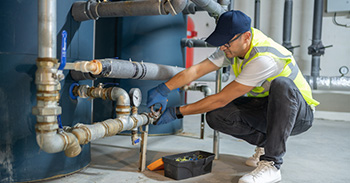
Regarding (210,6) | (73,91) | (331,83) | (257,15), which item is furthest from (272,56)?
(257,15)

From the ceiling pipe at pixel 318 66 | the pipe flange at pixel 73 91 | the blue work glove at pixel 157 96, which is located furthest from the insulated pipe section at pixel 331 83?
the pipe flange at pixel 73 91

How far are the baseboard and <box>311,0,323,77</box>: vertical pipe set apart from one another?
20.8 inches

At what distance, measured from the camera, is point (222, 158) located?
168 centimetres

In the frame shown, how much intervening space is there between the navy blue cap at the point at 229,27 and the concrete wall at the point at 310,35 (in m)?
2.64

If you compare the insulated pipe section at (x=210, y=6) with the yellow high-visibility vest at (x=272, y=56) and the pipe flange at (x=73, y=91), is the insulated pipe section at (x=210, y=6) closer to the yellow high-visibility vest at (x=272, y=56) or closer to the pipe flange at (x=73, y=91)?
the yellow high-visibility vest at (x=272, y=56)

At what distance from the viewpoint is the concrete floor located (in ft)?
4.37

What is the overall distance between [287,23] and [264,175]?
2662mm

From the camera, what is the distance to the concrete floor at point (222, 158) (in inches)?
52.4

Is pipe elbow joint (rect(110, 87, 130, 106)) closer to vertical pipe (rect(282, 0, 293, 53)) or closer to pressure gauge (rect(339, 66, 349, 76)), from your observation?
vertical pipe (rect(282, 0, 293, 53))

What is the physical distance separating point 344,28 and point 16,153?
11.9 ft

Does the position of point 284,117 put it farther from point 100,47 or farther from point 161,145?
point 100,47

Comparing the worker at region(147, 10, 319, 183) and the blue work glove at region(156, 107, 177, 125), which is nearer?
the worker at region(147, 10, 319, 183)

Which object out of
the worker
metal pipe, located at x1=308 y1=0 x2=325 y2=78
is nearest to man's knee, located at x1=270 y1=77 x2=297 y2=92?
the worker

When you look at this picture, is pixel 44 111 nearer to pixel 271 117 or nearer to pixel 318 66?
pixel 271 117
